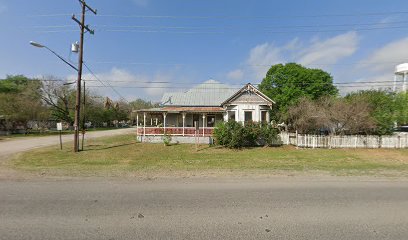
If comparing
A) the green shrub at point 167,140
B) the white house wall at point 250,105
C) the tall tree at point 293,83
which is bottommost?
the green shrub at point 167,140

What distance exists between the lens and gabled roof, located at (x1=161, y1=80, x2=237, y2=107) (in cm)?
2952

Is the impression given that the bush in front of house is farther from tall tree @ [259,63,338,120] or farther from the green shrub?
tall tree @ [259,63,338,120]

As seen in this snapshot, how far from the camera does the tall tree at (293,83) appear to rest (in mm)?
36750

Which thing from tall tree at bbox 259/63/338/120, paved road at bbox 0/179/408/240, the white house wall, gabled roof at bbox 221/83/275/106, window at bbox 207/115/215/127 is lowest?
paved road at bbox 0/179/408/240

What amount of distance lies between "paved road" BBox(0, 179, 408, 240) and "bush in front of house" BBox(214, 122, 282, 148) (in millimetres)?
11009

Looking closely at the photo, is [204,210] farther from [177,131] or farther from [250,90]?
[250,90]

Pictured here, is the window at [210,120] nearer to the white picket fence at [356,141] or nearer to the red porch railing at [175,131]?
the red porch railing at [175,131]

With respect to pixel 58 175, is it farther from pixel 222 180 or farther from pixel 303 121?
pixel 303 121

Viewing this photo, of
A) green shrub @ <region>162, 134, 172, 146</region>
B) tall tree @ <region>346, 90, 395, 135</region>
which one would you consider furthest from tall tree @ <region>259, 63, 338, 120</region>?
green shrub @ <region>162, 134, 172, 146</region>

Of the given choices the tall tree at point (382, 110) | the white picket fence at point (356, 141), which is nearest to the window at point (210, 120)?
the white picket fence at point (356, 141)

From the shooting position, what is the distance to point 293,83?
38.0 metres

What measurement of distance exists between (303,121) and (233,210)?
16.4m

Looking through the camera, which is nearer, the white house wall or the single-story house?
the single-story house

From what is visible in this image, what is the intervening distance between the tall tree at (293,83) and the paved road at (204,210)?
101 feet
